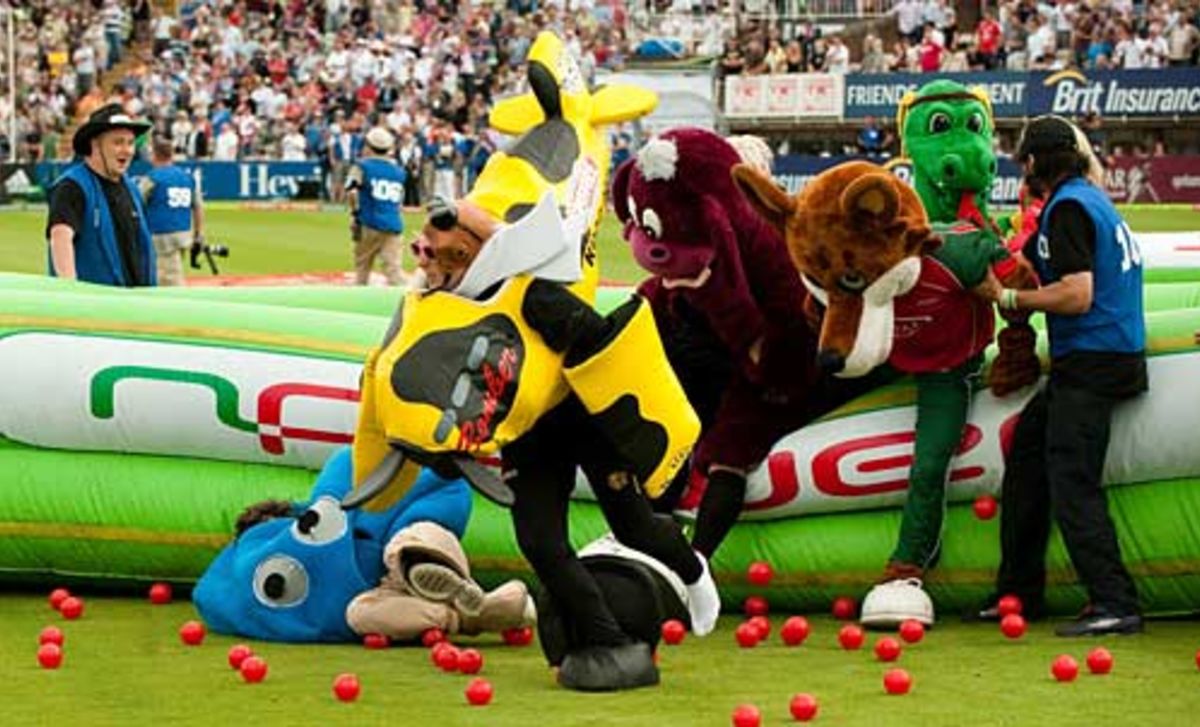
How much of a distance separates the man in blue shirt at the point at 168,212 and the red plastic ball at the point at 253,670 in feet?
37.9

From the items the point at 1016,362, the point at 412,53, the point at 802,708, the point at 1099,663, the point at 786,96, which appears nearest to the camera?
the point at 802,708

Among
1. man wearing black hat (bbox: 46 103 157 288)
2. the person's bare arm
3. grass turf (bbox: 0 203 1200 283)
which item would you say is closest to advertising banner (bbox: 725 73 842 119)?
grass turf (bbox: 0 203 1200 283)

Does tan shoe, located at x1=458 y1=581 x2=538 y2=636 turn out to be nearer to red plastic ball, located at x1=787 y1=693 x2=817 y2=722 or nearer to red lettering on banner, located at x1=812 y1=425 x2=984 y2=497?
red lettering on banner, located at x1=812 y1=425 x2=984 y2=497

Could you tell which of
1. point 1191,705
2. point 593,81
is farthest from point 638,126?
point 1191,705

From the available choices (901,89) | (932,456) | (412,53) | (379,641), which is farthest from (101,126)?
(412,53)

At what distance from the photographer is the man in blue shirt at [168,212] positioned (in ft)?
59.4

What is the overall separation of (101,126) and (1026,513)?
15.9 feet

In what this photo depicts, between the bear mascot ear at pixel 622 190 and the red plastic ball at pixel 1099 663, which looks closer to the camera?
the red plastic ball at pixel 1099 663

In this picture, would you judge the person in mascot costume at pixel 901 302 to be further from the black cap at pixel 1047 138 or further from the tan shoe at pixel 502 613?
the tan shoe at pixel 502 613

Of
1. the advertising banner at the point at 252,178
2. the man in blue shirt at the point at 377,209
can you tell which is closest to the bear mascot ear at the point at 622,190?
the man in blue shirt at the point at 377,209

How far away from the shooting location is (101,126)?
1066 cm

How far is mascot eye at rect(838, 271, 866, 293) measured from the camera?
Result: 25.1ft

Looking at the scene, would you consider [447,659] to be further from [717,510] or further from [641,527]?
[717,510]

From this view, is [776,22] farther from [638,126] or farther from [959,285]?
[959,285]
